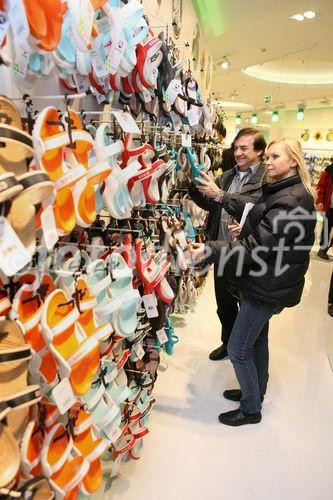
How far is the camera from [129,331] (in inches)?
47.3

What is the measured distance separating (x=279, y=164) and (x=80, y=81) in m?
0.99

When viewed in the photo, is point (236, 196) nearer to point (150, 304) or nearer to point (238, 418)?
point (150, 304)

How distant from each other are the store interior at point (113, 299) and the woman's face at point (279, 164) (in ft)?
0.82

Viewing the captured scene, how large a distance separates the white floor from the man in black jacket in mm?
360

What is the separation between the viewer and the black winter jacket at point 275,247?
157 cm

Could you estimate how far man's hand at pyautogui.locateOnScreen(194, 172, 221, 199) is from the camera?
7.20 feet

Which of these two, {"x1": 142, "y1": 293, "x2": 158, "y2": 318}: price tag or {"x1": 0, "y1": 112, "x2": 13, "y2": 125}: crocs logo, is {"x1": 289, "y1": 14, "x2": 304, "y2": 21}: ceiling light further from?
{"x1": 0, "y1": 112, "x2": 13, "y2": 125}: crocs logo

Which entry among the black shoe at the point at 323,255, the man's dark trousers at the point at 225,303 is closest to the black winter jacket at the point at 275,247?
the man's dark trousers at the point at 225,303

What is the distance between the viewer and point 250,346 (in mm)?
1838

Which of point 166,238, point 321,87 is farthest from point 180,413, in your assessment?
point 321,87

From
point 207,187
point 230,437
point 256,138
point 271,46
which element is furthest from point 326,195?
point 230,437

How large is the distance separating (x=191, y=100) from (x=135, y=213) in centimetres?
73

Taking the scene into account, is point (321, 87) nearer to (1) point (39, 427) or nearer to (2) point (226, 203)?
(2) point (226, 203)

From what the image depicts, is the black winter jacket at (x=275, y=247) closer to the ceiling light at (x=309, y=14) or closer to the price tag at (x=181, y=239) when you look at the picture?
the price tag at (x=181, y=239)
